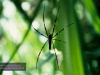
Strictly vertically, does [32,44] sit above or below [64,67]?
above

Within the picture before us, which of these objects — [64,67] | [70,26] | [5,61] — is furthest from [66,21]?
[5,61]

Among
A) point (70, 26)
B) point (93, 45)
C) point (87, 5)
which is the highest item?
point (87, 5)

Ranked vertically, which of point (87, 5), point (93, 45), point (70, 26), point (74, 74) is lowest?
point (74, 74)

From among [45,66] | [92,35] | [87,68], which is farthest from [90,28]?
[45,66]

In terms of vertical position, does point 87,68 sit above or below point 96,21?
below

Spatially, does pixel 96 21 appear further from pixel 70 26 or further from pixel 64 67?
pixel 64 67

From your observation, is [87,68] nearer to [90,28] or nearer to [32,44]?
[90,28]
